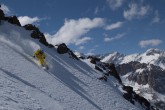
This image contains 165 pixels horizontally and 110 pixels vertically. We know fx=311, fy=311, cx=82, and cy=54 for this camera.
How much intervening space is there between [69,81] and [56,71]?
2.95 meters

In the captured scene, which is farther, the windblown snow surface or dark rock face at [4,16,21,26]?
dark rock face at [4,16,21,26]

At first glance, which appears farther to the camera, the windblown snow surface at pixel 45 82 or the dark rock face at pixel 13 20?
the dark rock face at pixel 13 20

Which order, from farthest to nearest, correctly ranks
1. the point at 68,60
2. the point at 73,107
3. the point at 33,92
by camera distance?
the point at 68,60
the point at 73,107
the point at 33,92

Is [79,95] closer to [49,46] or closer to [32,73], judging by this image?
[32,73]

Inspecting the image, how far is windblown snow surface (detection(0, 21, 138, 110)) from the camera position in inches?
1025

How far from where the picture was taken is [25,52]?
4616 centimetres

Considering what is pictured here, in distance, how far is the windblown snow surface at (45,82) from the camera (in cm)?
2605

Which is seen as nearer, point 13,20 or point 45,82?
point 45,82

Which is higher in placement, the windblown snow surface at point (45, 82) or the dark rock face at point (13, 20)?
the dark rock face at point (13, 20)

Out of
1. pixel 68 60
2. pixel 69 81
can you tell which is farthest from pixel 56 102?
pixel 68 60

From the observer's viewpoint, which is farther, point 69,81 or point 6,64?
point 69,81

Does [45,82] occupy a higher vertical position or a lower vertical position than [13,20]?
lower

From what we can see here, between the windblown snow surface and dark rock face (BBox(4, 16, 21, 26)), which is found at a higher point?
dark rock face (BBox(4, 16, 21, 26))

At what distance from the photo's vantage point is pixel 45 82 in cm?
3494
